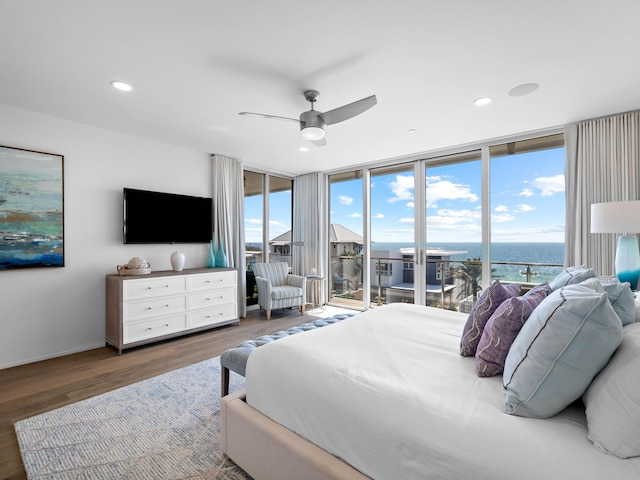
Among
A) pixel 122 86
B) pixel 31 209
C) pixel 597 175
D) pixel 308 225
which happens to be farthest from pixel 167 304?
pixel 597 175

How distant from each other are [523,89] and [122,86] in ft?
11.2

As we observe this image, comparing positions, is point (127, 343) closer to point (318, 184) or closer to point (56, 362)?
point (56, 362)

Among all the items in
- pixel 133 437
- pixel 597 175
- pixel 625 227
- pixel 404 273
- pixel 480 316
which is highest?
pixel 597 175

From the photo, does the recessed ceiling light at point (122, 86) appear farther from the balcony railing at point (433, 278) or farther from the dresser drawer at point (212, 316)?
the balcony railing at point (433, 278)

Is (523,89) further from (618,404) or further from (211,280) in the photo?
(211,280)

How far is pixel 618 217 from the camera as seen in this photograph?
8.26 feet

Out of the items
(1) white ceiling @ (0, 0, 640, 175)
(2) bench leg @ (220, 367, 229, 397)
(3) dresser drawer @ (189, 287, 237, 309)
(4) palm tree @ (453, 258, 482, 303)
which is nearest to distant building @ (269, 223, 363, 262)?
(3) dresser drawer @ (189, 287, 237, 309)

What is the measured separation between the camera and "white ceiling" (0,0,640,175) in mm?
1793

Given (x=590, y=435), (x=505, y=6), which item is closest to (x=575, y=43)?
(x=505, y=6)

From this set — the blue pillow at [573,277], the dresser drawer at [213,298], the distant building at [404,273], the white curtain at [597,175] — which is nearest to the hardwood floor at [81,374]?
the dresser drawer at [213,298]

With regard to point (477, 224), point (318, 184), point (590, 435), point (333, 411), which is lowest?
point (333, 411)

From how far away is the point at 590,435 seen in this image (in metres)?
0.90

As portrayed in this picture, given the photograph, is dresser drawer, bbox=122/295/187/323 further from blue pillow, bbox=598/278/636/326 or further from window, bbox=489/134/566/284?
window, bbox=489/134/566/284

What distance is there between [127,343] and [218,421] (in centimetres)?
192
